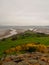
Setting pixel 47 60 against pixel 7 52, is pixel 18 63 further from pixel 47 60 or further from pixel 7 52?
pixel 7 52

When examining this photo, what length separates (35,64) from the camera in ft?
58.6

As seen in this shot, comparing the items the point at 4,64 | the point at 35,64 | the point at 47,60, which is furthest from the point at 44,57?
the point at 4,64

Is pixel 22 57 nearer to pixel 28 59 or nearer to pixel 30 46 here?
pixel 28 59

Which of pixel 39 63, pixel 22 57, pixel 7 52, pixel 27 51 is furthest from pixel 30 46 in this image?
pixel 39 63

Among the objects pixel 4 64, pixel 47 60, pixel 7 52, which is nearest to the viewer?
pixel 4 64

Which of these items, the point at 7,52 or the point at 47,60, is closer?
the point at 47,60

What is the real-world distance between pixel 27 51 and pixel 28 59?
15.2 feet

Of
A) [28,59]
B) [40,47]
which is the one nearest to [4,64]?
[28,59]

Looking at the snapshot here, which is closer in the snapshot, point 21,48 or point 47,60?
point 47,60

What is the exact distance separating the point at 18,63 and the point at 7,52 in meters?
5.67

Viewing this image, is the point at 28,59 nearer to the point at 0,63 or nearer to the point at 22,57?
the point at 22,57

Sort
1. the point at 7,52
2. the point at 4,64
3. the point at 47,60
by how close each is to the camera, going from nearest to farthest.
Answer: the point at 4,64
the point at 47,60
the point at 7,52

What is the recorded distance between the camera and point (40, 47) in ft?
79.5

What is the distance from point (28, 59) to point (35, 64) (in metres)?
1.53
